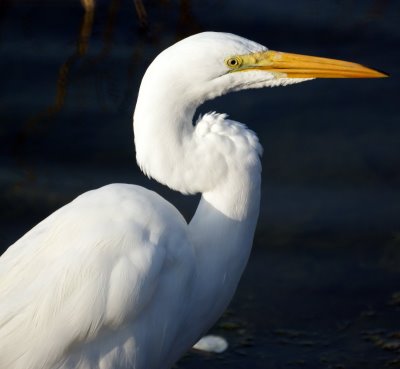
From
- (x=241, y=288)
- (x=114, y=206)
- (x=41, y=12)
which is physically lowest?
(x=241, y=288)

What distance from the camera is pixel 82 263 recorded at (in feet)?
9.52

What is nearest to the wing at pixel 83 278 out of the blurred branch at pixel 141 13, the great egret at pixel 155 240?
the great egret at pixel 155 240

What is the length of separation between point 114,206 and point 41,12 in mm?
2730

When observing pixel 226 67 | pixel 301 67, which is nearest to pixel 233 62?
pixel 226 67

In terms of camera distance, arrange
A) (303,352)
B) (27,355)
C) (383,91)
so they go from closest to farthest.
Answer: (27,355) → (303,352) → (383,91)

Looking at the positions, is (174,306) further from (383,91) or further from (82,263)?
(383,91)

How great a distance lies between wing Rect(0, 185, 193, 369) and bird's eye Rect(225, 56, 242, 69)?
19.4 inches

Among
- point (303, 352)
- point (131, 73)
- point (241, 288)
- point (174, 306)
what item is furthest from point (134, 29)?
point (174, 306)

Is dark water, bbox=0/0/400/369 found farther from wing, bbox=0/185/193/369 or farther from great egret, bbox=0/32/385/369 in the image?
wing, bbox=0/185/193/369

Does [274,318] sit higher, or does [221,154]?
[221,154]

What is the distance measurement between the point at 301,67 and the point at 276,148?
1.63 meters

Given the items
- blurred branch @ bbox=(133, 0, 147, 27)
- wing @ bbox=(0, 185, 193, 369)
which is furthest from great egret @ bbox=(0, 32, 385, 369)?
blurred branch @ bbox=(133, 0, 147, 27)

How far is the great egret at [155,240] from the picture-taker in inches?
114

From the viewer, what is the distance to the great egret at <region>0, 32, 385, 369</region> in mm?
2885
